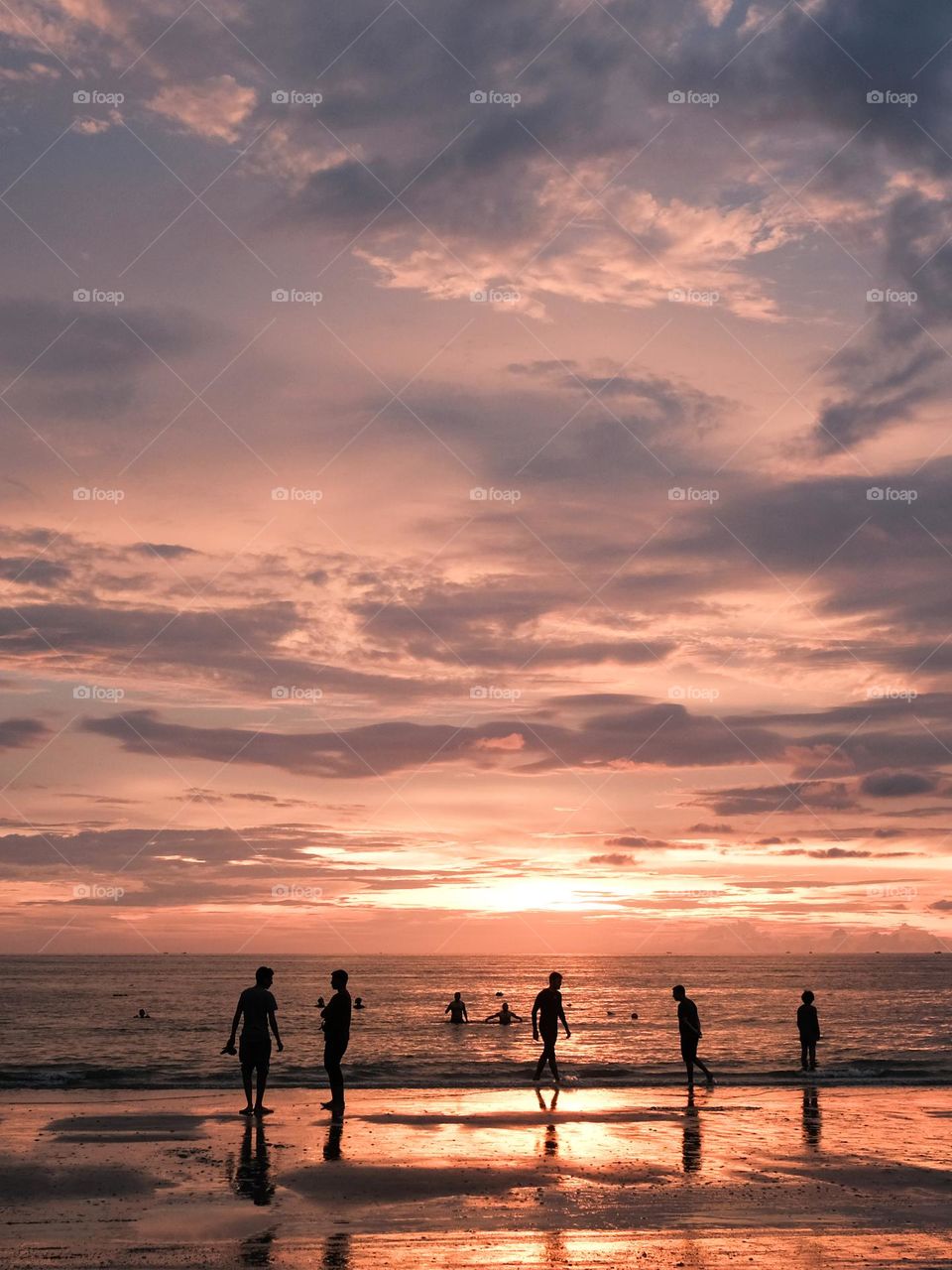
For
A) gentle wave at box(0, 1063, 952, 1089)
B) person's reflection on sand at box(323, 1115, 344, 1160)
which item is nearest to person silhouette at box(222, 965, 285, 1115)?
person's reflection on sand at box(323, 1115, 344, 1160)

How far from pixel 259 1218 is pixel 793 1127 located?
10156 millimetres

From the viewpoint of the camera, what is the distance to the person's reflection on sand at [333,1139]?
14.7 metres

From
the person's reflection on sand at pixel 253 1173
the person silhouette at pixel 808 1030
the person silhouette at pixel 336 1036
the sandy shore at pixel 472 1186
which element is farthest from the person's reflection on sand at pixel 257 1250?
the person silhouette at pixel 808 1030

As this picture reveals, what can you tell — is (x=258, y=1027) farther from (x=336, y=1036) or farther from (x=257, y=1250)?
(x=257, y=1250)

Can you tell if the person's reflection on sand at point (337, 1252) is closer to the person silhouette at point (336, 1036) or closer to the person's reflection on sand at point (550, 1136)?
the person's reflection on sand at point (550, 1136)

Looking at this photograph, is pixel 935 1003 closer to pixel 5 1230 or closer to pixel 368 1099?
pixel 368 1099

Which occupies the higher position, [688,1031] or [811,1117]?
[688,1031]

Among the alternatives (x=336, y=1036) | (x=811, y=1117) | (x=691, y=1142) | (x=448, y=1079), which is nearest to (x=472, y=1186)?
(x=691, y=1142)

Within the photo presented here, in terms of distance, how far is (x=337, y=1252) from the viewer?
982 centimetres

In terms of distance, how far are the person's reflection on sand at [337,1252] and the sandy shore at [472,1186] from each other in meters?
0.03

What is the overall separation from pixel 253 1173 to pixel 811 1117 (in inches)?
407

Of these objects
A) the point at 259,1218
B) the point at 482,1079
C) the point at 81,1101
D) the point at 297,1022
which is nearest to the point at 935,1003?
the point at 297,1022

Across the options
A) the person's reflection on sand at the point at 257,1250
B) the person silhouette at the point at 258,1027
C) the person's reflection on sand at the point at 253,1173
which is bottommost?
the person's reflection on sand at the point at 253,1173

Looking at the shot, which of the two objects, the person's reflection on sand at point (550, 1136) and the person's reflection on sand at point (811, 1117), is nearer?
the person's reflection on sand at point (550, 1136)
